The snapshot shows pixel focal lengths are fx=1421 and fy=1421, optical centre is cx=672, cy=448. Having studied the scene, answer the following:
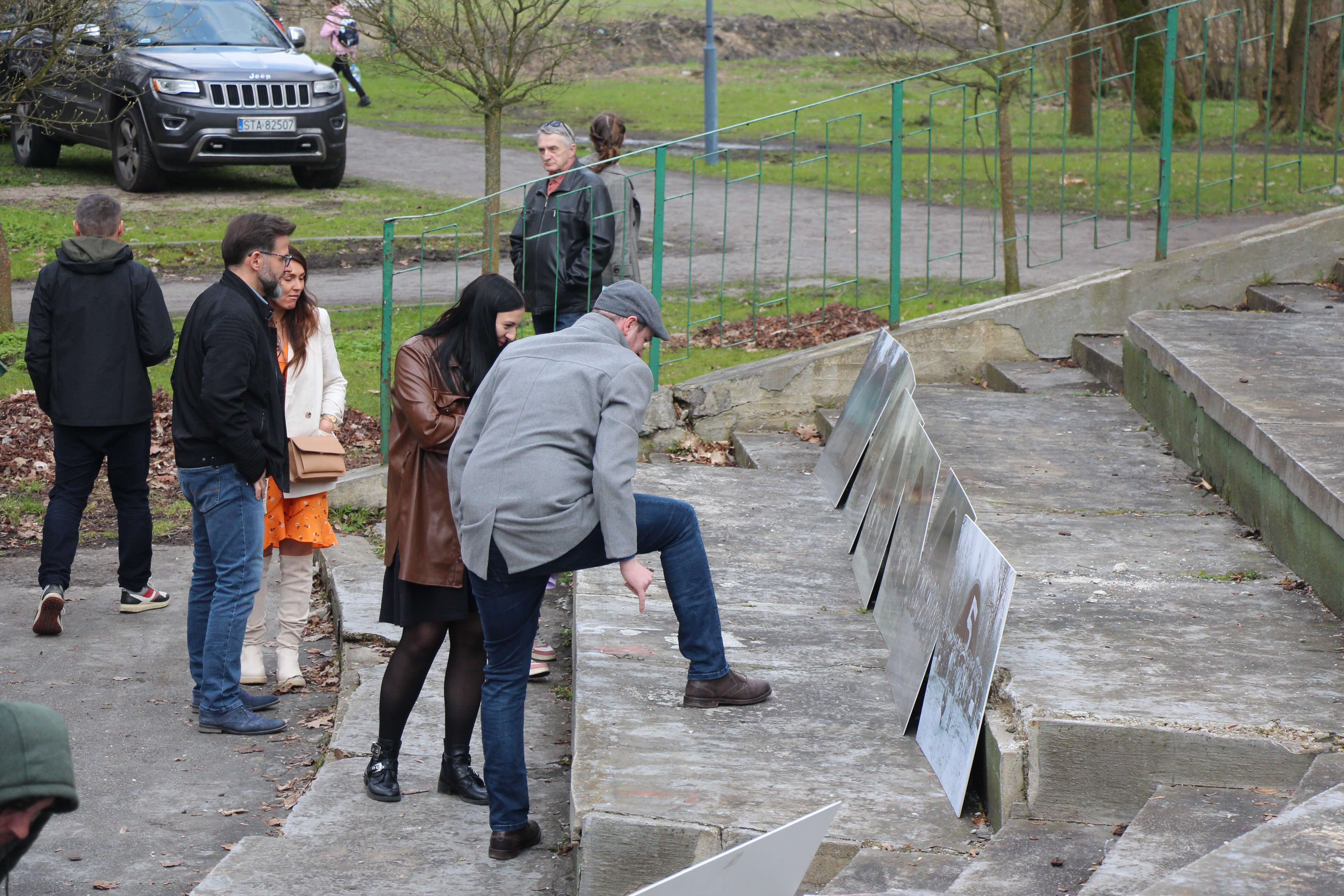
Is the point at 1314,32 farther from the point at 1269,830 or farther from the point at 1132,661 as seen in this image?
the point at 1269,830

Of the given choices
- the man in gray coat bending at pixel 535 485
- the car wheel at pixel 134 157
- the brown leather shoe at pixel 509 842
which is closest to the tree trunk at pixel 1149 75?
the car wheel at pixel 134 157

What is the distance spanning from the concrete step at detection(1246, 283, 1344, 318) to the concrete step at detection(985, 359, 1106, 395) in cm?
101

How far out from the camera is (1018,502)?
19.4 feet

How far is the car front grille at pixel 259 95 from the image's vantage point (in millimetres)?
14344

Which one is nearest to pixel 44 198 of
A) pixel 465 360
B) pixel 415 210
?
pixel 415 210

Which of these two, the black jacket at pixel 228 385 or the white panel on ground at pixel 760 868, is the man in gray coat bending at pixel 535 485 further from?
the black jacket at pixel 228 385

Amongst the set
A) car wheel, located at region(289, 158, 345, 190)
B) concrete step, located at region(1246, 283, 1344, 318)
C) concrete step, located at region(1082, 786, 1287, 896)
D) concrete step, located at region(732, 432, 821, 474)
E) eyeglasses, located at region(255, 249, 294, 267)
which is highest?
car wheel, located at region(289, 158, 345, 190)

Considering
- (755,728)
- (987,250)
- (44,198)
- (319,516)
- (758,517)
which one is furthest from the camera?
(44,198)

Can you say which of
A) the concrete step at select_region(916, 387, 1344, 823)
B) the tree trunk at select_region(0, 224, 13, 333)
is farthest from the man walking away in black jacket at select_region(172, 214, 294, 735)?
the tree trunk at select_region(0, 224, 13, 333)

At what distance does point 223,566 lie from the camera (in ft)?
16.6

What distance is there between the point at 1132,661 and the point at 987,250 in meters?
8.72

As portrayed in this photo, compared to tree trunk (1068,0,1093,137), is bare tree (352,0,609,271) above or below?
below

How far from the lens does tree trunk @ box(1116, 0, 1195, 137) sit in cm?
1697

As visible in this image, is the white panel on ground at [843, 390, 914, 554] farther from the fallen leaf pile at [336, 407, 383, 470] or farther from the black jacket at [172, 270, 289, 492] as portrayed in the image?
the fallen leaf pile at [336, 407, 383, 470]
